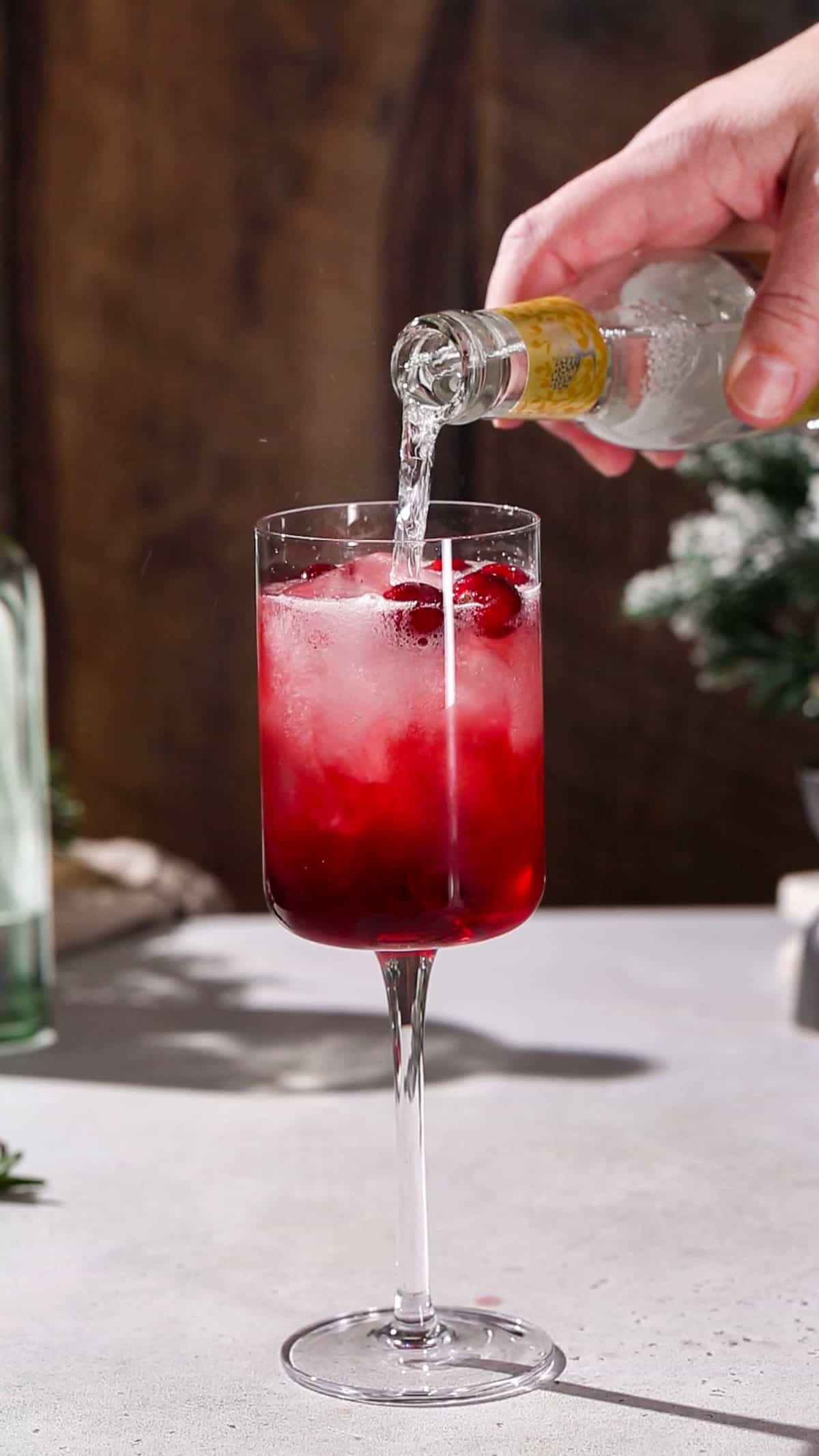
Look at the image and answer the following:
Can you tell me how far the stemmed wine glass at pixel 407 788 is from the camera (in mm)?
1073

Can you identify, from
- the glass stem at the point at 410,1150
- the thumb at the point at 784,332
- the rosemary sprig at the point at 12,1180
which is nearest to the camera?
the glass stem at the point at 410,1150

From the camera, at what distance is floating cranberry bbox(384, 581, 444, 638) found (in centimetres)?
106

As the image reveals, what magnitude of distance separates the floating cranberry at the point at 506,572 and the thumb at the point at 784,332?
0.24 m

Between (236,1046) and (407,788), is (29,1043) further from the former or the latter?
(407,788)

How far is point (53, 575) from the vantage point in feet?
12.1

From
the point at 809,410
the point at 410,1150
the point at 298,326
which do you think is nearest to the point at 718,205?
the point at 809,410

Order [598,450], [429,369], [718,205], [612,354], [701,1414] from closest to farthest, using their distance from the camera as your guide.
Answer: [701,1414] → [429,369] → [612,354] → [718,205] → [598,450]

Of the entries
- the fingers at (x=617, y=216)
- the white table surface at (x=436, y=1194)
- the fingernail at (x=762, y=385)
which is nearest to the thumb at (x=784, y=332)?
the fingernail at (x=762, y=385)

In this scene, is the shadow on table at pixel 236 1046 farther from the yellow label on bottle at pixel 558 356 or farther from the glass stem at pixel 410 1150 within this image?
the yellow label on bottle at pixel 558 356

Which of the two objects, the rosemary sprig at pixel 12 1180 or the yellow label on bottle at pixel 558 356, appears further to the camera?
the rosemary sprig at pixel 12 1180

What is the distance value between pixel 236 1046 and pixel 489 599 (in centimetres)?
83

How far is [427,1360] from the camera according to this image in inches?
43.8

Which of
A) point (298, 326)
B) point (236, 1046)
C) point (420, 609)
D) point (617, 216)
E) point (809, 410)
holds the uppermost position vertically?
point (298, 326)

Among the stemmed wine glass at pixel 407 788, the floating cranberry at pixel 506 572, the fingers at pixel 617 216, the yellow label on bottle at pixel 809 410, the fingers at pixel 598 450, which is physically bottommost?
the stemmed wine glass at pixel 407 788
